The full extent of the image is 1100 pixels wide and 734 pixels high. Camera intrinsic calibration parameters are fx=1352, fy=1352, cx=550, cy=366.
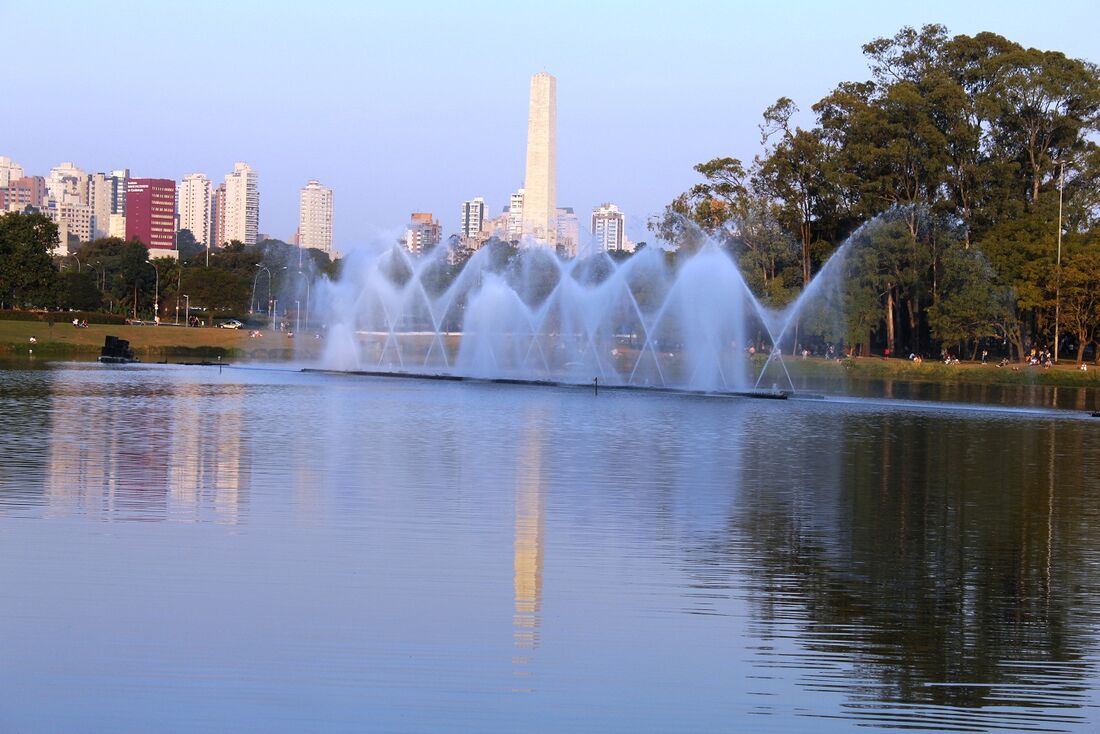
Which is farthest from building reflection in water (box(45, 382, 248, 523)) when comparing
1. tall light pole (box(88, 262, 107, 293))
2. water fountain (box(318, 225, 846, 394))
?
tall light pole (box(88, 262, 107, 293))

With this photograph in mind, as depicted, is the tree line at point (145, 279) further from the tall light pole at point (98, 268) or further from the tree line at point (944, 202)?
the tree line at point (944, 202)

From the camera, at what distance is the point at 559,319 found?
77.1m

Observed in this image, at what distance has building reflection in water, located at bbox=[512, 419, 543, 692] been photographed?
1198 cm

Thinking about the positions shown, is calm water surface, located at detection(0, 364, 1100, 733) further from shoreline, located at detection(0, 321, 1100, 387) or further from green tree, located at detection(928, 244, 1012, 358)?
green tree, located at detection(928, 244, 1012, 358)

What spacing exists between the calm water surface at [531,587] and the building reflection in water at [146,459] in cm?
14

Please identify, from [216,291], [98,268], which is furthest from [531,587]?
[98,268]

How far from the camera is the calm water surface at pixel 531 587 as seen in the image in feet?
33.8

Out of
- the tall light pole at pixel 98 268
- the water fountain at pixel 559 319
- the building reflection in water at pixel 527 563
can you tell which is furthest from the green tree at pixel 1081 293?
the tall light pole at pixel 98 268

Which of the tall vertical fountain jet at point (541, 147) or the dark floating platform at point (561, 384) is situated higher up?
the tall vertical fountain jet at point (541, 147)

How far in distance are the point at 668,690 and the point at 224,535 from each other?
793cm

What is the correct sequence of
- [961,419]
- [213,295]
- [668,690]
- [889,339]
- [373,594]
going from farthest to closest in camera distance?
[213,295] → [889,339] → [961,419] → [373,594] → [668,690]

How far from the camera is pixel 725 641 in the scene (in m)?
12.3

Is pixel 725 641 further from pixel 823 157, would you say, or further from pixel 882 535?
pixel 823 157

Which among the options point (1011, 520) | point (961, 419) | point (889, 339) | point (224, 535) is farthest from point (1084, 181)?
point (224, 535)
